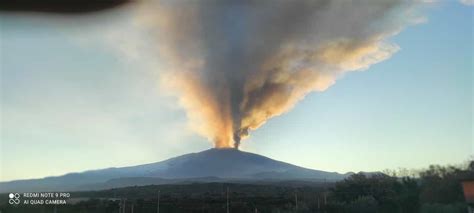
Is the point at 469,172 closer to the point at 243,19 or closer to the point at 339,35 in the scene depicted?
the point at 339,35

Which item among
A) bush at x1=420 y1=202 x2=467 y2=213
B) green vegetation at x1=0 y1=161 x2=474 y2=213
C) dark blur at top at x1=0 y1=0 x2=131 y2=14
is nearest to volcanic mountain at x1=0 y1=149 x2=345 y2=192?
green vegetation at x1=0 y1=161 x2=474 y2=213

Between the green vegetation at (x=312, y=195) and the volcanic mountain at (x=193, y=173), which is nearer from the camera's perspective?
the volcanic mountain at (x=193, y=173)

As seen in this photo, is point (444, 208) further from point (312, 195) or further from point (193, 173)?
point (193, 173)

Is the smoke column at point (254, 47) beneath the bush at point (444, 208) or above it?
above

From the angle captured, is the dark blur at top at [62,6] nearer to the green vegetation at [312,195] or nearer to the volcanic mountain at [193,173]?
the volcanic mountain at [193,173]

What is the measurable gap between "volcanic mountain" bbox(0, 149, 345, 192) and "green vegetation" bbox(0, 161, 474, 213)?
0.14 feet

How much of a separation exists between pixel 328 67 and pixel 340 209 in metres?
0.66

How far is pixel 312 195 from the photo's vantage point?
6.57 ft

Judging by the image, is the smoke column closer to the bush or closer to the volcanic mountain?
the volcanic mountain

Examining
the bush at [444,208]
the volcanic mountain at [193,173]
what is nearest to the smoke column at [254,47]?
the volcanic mountain at [193,173]

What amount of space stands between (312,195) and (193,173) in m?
0.55

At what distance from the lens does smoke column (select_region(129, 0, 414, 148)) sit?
192cm

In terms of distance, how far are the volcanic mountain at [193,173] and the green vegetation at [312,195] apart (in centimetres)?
4

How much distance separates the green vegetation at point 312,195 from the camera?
1952 millimetres
